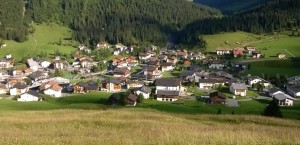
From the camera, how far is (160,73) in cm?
10625

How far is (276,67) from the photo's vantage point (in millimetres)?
111125

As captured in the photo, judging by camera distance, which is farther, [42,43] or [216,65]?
[42,43]

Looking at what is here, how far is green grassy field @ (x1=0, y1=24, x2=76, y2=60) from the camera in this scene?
13568cm

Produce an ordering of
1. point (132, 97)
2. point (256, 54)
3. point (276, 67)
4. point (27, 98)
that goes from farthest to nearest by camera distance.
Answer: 1. point (256, 54)
2. point (276, 67)
3. point (27, 98)
4. point (132, 97)

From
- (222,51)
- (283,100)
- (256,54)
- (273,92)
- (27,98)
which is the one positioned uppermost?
(222,51)

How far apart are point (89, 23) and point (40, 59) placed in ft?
214

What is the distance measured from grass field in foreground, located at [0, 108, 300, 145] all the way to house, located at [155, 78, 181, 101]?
1622 inches

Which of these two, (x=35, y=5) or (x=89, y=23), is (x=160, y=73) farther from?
(x=35, y=5)

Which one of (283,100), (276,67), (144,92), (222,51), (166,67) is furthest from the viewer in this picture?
(222,51)

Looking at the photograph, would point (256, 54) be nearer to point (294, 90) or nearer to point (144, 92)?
point (294, 90)

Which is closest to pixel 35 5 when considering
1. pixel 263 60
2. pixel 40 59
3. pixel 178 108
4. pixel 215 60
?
pixel 40 59

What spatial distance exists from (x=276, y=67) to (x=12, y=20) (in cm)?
11932

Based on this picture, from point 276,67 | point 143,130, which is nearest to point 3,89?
point 143,130

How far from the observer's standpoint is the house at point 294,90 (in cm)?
7762
